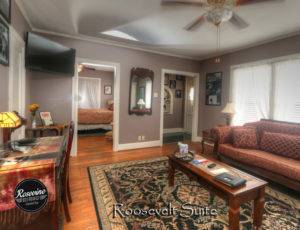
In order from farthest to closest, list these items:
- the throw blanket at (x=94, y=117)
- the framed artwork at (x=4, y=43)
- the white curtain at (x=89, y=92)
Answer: the white curtain at (x=89, y=92)
the throw blanket at (x=94, y=117)
the framed artwork at (x=4, y=43)

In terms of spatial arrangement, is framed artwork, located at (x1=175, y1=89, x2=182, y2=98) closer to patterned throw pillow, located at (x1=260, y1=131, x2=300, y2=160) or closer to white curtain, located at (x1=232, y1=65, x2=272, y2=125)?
white curtain, located at (x1=232, y1=65, x2=272, y2=125)

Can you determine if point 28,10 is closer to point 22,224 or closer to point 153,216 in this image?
point 22,224

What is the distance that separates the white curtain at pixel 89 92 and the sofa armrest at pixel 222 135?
6041 mm

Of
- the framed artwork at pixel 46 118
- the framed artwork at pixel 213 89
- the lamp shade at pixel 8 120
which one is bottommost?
the framed artwork at pixel 46 118

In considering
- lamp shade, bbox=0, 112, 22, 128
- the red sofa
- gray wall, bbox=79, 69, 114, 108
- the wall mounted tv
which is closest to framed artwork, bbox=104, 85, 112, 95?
gray wall, bbox=79, 69, 114, 108

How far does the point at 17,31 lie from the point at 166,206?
124 inches

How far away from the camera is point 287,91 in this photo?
314 centimetres

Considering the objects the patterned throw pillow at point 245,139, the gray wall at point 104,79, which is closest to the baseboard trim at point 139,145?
the patterned throw pillow at point 245,139

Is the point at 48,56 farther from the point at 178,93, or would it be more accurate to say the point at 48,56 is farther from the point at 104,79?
the point at 104,79

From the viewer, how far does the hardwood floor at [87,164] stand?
5.57 feet

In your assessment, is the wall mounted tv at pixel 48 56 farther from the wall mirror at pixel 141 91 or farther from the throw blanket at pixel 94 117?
the throw blanket at pixel 94 117

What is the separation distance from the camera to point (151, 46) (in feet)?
12.9

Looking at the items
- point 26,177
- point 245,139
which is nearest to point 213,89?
point 245,139

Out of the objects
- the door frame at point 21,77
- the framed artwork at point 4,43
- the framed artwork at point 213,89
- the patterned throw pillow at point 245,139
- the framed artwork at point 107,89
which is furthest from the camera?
the framed artwork at point 107,89
